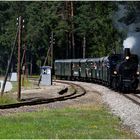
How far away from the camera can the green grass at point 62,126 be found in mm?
12875

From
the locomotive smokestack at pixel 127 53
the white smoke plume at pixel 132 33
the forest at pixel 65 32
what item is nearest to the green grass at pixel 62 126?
the locomotive smokestack at pixel 127 53

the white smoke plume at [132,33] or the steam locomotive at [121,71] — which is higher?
the white smoke plume at [132,33]

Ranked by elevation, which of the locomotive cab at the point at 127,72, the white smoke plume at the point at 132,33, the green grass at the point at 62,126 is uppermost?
the white smoke plume at the point at 132,33

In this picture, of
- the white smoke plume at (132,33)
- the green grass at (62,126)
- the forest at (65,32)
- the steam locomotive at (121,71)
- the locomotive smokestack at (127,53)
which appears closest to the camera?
the green grass at (62,126)

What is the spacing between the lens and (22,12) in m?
107

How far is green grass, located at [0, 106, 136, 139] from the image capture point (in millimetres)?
12875

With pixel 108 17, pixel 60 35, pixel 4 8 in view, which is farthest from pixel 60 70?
pixel 4 8

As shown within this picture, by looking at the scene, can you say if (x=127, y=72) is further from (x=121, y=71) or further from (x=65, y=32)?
(x=65, y=32)

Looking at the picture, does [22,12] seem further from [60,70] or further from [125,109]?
[125,109]

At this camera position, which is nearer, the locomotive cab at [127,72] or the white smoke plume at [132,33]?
the locomotive cab at [127,72]

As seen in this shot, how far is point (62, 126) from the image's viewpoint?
14672 millimetres

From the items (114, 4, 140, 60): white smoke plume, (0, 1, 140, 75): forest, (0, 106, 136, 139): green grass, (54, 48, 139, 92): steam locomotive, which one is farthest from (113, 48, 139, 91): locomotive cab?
(0, 1, 140, 75): forest

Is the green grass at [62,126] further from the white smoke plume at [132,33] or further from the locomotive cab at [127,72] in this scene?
the white smoke plume at [132,33]

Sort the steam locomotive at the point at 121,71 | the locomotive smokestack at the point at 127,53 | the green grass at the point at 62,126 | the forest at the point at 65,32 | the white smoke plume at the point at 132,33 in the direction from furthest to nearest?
the forest at the point at 65,32 → the white smoke plume at the point at 132,33 → the steam locomotive at the point at 121,71 → the locomotive smokestack at the point at 127,53 → the green grass at the point at 62,126
